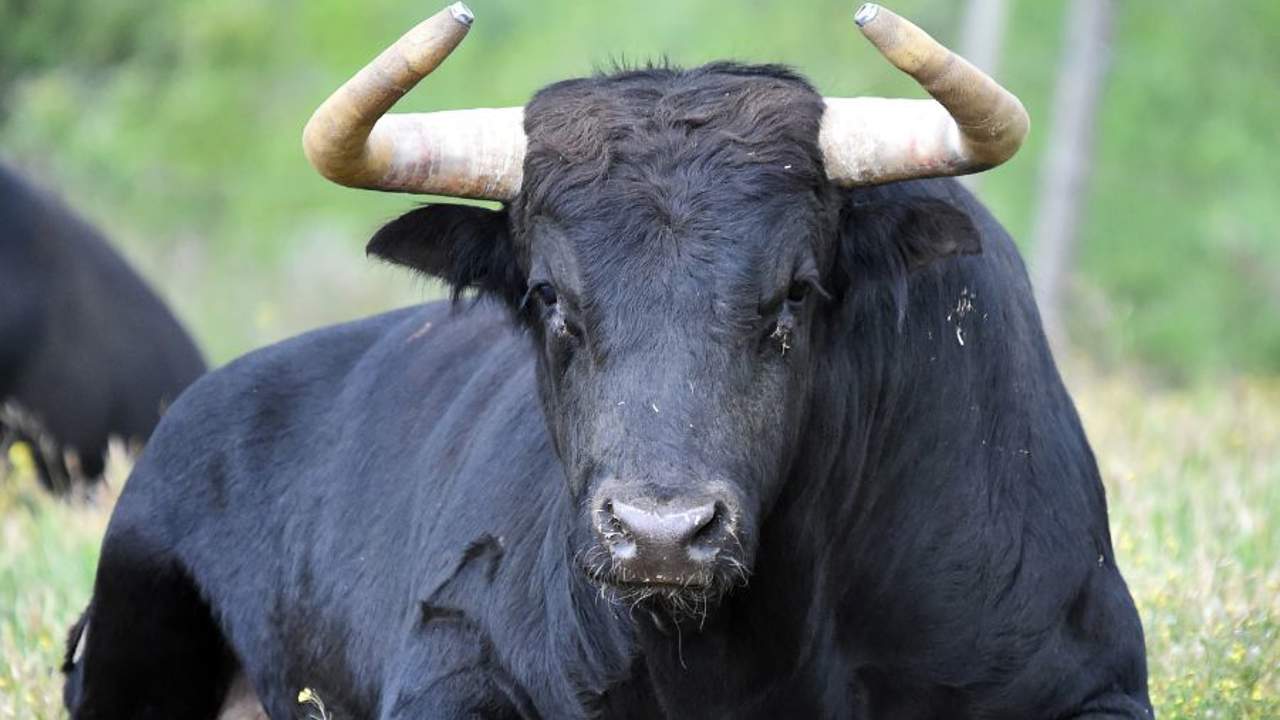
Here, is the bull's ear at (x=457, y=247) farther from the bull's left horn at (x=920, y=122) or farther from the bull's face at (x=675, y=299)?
the bull's left horn at (x=920, y=122)

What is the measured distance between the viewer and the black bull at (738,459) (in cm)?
436

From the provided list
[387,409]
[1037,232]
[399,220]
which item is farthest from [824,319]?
[1037,232]

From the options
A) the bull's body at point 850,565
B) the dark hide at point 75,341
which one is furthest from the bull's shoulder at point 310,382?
the dark hide at point 75,341

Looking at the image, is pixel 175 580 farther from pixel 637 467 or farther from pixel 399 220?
pixel 637 467

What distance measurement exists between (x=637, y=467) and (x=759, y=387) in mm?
397

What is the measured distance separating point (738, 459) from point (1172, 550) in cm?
307

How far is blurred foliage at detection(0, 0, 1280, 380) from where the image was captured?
2261 centimetres

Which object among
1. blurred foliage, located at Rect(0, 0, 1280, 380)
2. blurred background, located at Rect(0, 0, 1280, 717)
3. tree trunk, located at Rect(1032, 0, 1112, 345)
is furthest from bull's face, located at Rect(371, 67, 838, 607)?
blurred foliage, located at Rect(0, 0, 1280, 380)

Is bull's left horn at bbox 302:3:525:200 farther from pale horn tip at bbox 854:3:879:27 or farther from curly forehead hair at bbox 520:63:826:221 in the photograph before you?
pale horn tip at bbox 854:3:879:27

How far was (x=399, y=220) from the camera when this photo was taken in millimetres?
5055

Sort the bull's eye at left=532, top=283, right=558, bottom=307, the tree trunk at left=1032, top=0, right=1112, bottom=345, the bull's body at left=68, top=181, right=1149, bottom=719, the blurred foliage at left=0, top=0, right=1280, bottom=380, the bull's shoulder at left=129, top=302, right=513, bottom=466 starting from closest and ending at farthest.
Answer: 1. the bull's eye at left=532, top=283, right=558, bottom=307
2. the bull's body at left=68, top=181, right=1149, bottom=719
3. the bull's shoulder at left=129, top=302, right=513, bottom=466
4. the tree trunk at left=1032, top=0, right=1112, bottom=345
5. the blurred foliage at left=0, top=0, right=1280, bottom=380

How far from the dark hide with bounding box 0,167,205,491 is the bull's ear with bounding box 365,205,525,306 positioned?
674cm

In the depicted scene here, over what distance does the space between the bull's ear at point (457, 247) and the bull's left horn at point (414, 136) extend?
191 millimetres

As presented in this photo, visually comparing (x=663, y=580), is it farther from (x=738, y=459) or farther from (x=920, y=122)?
(x=920, y=122)
